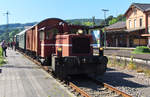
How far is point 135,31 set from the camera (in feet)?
148

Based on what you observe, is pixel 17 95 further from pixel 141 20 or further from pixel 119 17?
pixel 119 17

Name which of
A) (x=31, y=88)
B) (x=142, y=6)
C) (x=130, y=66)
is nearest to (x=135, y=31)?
(x=142, y=6)

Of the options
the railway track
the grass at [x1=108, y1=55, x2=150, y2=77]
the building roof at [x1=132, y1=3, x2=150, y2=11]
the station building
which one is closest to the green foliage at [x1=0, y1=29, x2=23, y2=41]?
the station building

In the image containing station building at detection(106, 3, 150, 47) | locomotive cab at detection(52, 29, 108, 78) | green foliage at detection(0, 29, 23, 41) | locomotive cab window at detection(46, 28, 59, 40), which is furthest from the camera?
green foliage at detection(0, 29, 23, 41)

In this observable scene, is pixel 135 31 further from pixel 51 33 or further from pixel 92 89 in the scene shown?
pixel 92 89

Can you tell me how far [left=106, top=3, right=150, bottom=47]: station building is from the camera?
44625 millimetres

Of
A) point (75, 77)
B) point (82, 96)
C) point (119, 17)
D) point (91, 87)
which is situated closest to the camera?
point (82, 96)

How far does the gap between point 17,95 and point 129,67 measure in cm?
874

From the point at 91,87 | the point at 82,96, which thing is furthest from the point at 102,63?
the point at 82,96

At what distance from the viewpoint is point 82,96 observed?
24.8 feet

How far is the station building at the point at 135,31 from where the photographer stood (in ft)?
146

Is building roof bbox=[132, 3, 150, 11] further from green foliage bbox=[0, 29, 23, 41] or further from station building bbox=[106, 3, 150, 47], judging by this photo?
green foliage bbox=[0, 29, 23, 41]

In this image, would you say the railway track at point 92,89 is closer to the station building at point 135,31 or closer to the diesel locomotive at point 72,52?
the diesel locomotive at point 72,52

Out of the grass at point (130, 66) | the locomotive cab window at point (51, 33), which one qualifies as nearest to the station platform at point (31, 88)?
the locomotive cab window at point (51, 33)
